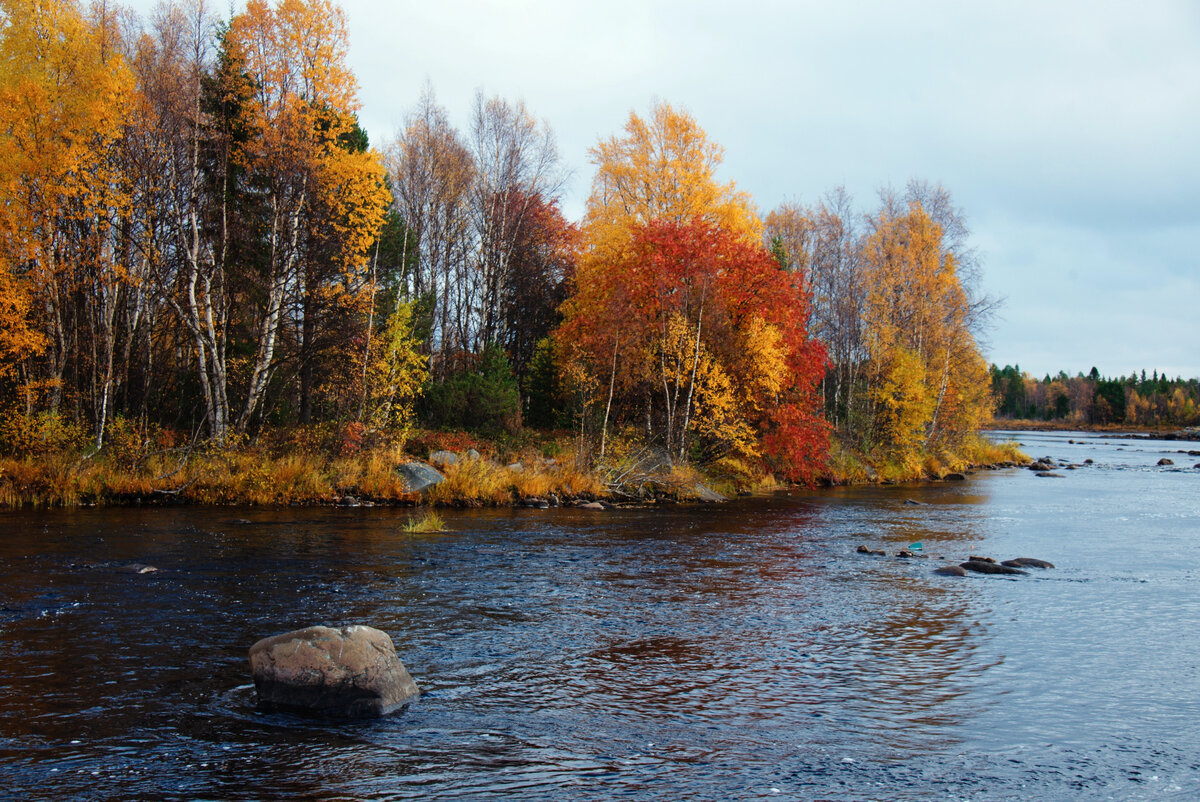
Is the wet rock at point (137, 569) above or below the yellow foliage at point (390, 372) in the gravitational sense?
below

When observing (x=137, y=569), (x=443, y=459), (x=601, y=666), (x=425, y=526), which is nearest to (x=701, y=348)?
(x=443, y=459)

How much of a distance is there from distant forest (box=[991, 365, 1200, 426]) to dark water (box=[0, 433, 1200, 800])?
428 feet

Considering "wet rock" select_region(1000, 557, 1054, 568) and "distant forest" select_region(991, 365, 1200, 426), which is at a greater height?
"distant forest" select_region(991, 365, 1200, 426)

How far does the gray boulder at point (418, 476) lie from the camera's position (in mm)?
26484

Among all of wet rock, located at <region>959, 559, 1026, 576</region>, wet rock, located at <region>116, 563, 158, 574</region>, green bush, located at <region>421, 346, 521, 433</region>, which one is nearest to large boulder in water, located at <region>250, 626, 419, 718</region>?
wet rock, located at <region>116, 563, 158, 574</region>

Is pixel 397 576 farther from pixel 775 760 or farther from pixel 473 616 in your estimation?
pixel 775 760

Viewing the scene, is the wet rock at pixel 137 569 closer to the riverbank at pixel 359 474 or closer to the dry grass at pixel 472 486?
the riverbank at pixel 359 474

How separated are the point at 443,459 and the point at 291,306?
7.38m

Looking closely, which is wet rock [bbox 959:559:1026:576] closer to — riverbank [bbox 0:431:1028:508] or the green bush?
riverbank [bbox 0:431:1028:508]

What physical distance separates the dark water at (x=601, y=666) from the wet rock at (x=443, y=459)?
8.31m

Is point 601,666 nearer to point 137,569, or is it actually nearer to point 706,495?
point 137,569

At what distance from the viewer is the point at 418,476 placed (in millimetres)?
26750

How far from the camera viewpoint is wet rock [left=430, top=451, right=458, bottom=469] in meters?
28.4

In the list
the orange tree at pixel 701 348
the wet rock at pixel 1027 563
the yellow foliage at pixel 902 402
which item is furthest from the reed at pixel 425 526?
the yellow foliage at pixel 902 402
